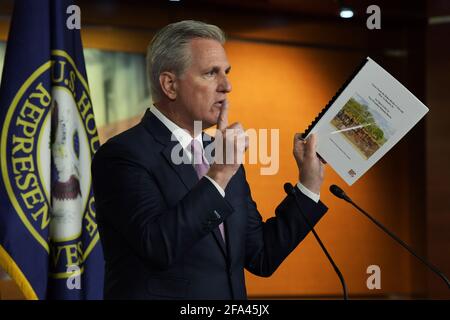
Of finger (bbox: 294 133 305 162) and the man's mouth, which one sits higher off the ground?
the man's mouth

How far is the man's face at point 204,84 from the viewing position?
1936mm

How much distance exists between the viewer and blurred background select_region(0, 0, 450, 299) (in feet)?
17.9

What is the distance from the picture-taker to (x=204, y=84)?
6.41 feet

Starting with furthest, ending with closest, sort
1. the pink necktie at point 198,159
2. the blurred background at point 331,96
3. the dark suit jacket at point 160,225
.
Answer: the blurred background at point 331,96, the pink necktie at point 198,159, the dark suit jacket at point 160,225

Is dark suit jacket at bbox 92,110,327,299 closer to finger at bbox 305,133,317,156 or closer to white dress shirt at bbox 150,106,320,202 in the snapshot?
white dress shirt at bbox 150,106,320,202

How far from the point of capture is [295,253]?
558cm

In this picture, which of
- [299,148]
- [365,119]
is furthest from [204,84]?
[365,119]

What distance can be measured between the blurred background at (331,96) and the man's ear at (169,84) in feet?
10.2

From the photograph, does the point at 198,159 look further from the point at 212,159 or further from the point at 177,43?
the point at 177,43

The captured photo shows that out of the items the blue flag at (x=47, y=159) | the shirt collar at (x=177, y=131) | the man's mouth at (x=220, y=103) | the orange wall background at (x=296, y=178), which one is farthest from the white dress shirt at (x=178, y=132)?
the orange wall background at (x=296, y=178)

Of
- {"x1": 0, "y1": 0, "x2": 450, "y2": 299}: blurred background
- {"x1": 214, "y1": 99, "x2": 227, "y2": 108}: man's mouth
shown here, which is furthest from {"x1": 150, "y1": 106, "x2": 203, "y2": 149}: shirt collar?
{"x1": 0, "y1": 0, "x2": 450, "y2": 299}: blurred background

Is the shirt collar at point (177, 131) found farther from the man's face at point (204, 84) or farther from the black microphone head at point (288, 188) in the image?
the black microphone head at point (288, 188)

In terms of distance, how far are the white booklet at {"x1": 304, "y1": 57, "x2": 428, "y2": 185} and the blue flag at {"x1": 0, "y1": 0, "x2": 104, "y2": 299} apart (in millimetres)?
1555
